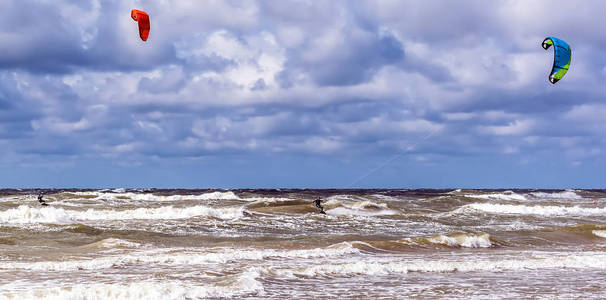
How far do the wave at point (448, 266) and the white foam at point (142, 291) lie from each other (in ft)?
7.15

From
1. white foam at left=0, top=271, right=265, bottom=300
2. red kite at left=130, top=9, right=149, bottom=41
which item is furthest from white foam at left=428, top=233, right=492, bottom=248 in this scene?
red kite at left=130, top=9, right=149, bottom=41

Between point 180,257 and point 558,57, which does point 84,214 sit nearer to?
point 180,257

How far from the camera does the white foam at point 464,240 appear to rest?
69.8 ft

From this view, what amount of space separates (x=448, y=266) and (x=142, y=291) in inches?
315

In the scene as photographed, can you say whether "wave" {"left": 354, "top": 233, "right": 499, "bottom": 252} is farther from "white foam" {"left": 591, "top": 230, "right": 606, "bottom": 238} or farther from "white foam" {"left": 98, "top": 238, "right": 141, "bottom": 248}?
"white foam" {"left": 591, "top": 230, "right": 606, "bottom": 238}

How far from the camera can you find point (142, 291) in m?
11.0

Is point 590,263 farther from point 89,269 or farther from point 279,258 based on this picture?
point 89,269

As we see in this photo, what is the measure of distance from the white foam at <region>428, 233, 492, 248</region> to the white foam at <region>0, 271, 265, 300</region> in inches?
417

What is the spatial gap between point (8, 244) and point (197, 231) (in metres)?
7.31

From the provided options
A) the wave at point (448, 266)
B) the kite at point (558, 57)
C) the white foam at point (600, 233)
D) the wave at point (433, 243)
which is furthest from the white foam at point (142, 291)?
the white foam at point (600, 233)

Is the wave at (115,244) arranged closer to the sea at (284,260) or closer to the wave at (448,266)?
the sea at (284,260)

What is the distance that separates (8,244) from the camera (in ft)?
60.6

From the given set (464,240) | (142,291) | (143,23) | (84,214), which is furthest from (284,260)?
(84,214)

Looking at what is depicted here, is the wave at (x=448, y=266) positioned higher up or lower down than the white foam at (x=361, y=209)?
lower down
